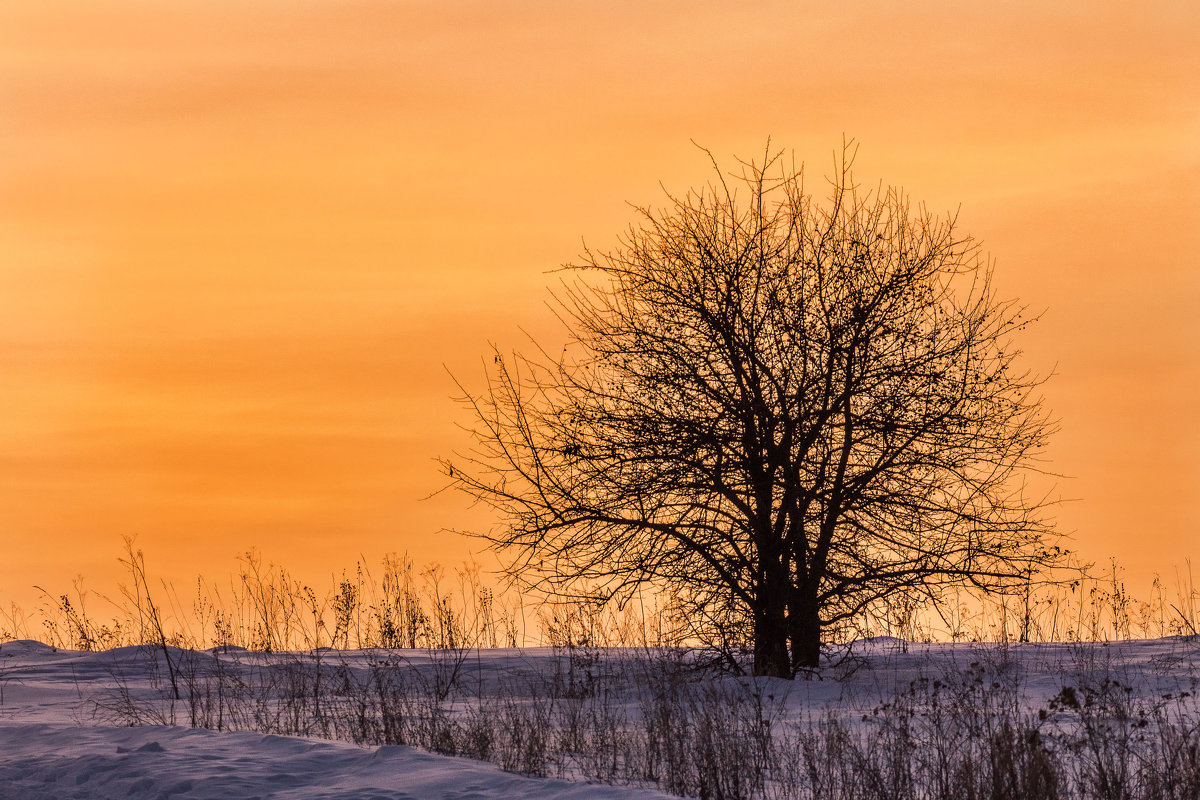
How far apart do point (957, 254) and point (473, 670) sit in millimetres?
9104

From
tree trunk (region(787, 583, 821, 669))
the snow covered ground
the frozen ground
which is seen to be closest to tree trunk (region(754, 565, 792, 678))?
tree trunk (region(787, 583, 821, 669))

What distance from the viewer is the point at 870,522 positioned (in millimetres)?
15930

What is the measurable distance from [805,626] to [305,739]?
7494 millimetres

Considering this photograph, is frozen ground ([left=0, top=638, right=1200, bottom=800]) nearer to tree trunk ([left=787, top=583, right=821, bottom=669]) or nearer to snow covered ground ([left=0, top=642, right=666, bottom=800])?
snow covered ground ([left=0, top=642, right=666, bottom=800])

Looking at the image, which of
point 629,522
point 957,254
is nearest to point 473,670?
point 629,522

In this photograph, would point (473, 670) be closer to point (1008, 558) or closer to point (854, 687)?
point (854, 687)

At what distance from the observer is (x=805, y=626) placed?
1583cm

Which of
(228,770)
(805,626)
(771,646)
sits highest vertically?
(805,626)

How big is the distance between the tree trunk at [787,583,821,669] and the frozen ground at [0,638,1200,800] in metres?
0.39

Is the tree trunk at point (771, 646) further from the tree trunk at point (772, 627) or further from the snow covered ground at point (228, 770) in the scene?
the snow covered ground at point (228, 770)

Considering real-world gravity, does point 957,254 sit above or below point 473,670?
above

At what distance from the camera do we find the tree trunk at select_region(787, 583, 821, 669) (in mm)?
15664

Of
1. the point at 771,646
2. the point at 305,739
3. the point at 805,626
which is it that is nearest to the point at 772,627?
the point at 771,646

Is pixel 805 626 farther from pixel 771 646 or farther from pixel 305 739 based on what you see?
pixel 305 739
